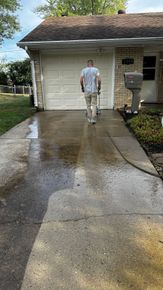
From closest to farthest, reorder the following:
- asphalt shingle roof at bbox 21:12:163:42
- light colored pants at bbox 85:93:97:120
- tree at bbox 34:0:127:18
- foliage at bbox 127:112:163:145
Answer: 1. foliage at bbox 127:112:163:145
2. light colored pants at bbox 85:93:97:120
3. asphalt shingle roof at bbox 21:12:163:42
4. tree at bbox 34:0:127:18

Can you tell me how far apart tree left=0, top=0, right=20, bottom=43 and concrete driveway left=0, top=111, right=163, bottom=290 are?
55.7 feet

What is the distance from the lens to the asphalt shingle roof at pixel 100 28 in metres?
9.16

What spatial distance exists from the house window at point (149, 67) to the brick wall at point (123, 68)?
1.40 meters

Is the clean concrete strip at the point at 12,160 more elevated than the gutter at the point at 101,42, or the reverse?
the gutter at the point at 101,42

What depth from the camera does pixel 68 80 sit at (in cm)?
1009

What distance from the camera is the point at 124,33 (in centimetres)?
924

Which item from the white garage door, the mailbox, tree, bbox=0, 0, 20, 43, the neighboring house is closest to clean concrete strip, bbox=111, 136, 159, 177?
the mailbox

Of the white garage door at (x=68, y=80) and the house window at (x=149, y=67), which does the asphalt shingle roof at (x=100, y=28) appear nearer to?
the white garage door at (x=68, y=80)

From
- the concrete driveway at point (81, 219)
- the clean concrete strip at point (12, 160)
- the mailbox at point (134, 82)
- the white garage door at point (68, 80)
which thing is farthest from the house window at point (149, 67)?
the clean concrete strip at point (12, 160)

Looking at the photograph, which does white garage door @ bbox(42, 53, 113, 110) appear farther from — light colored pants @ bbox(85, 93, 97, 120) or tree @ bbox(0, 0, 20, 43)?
tree @ bbox(0, 0, 20, 43)

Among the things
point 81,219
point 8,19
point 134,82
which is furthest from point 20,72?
point 81,219

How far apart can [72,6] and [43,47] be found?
1783 centimetres

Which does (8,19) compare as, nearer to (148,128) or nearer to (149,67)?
(149,67)

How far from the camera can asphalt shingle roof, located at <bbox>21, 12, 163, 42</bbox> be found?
30.0 feet
